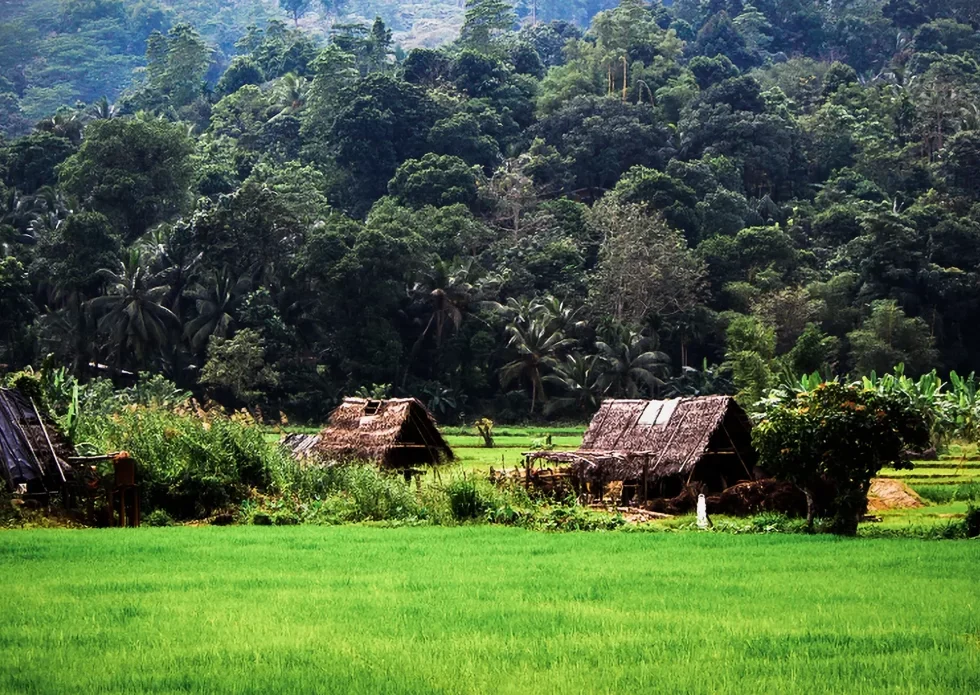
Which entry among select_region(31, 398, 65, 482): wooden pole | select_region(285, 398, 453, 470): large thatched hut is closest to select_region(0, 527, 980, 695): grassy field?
select_region(31, 398, 65, 482): wooden pole

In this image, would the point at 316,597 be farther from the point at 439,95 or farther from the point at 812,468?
the point at 439,95

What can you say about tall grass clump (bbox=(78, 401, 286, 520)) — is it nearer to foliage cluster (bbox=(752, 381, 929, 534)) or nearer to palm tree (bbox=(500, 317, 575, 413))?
foliage cluster (bbox=(752, 381, 929, 534))

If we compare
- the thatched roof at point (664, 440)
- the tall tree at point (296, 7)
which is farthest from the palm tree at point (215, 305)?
the tall tree at point (296, 7)

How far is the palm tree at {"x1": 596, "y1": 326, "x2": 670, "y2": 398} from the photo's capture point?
49.9 m

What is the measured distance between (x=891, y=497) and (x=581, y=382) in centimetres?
2821

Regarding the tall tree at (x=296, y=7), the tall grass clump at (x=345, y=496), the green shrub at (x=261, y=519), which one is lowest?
the green shrub at (x=261, y=519)

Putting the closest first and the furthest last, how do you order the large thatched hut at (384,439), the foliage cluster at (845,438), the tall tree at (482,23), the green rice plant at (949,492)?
the foliage cluster at (845,438), the green rice plant at (949,492), the large thatched hut at (384,439), the tall tree at (482,23)

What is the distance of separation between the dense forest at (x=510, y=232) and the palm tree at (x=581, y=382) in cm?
12

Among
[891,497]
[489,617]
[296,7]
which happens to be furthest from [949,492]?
[296,7]

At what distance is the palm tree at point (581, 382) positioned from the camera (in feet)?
165

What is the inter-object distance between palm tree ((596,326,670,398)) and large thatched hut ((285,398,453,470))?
24171 mm

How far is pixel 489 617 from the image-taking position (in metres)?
10.7

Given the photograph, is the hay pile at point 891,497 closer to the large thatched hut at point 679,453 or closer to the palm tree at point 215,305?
the large thatched hut at point 679,453

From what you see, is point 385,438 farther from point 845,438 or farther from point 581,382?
point 581,382
